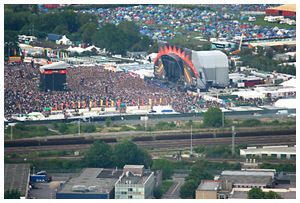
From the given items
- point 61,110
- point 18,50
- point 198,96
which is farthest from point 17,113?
point 18,50

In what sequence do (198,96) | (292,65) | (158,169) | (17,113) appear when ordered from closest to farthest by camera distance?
(158,169)
(17,113)
(198,96)
(292,65)

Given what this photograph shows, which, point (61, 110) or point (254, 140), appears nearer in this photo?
point (254, 140)

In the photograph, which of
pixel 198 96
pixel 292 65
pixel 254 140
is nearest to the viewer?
pixel 254 140

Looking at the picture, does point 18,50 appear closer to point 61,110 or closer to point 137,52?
point 137,52

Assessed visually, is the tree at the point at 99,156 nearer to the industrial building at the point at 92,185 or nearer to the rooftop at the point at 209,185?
the industrial building at the point at 92,185

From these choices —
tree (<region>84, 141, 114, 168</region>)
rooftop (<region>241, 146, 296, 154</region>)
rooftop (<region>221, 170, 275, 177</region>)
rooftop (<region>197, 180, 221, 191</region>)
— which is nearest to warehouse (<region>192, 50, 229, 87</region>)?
rooftop (<region>241, 146, 296, 154</region>)

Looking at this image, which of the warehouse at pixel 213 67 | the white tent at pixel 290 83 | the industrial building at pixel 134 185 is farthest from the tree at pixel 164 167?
the white tent at pixel 290 83

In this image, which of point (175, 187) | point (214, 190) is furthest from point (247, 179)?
point (175, 187)
